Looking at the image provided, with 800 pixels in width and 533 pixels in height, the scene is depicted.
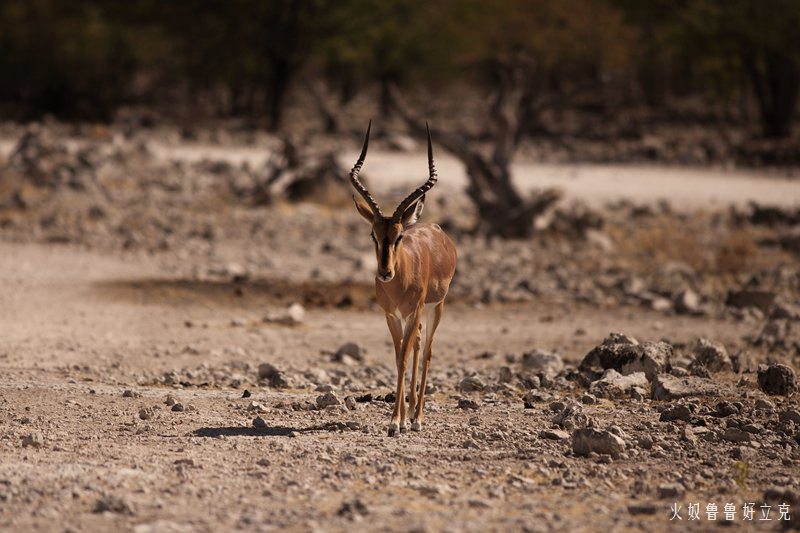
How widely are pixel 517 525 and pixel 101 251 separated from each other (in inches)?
475

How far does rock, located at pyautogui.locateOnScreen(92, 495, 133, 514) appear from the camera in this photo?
20.9 ft

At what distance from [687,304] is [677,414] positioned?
17.7 feet

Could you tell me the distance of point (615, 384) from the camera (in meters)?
9.60

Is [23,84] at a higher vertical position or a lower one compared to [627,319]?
higher

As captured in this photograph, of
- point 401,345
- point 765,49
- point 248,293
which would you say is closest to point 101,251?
point 248,293

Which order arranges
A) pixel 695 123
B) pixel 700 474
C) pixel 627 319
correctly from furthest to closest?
pixel 695 123
pixel 627 319
pixel 700 474

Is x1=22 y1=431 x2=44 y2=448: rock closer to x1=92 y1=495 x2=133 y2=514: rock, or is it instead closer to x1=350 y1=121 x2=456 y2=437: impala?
x1=92 y1=495 x2=133 y2=514: rock

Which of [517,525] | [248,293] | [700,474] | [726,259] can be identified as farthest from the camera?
[726,259]

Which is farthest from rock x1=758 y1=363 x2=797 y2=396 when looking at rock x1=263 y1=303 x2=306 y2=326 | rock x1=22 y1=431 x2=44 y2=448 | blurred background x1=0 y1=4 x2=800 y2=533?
rock x1=22 y1=431 x2=44 y2=448

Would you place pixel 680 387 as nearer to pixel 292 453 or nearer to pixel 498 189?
pixel 292 453

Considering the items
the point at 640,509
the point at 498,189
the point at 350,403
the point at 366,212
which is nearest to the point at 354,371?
the point at 350,403

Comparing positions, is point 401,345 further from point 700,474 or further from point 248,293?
point 248,293

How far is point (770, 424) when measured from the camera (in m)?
8.48

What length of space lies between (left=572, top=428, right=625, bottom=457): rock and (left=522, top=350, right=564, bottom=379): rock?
2.72m
